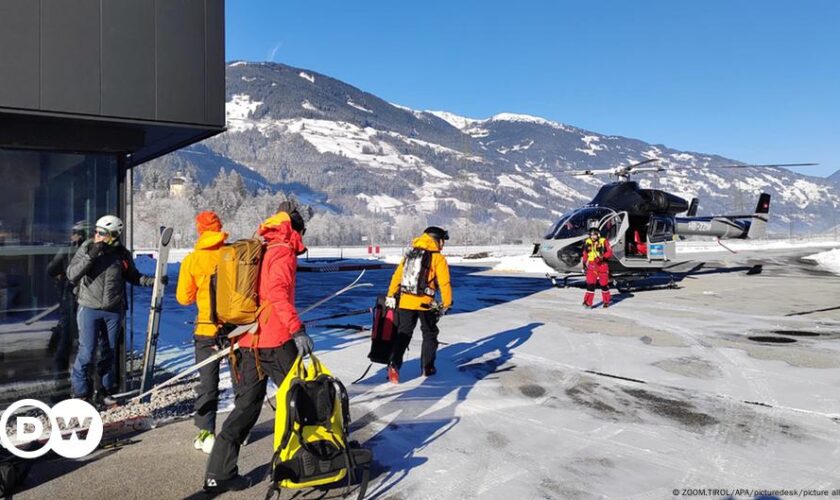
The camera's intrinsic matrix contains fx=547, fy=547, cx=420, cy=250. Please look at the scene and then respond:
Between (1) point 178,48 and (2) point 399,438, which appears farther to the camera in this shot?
(1) point 178,48

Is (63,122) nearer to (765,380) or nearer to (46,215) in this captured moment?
(46,215)

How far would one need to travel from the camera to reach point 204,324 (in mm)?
4578

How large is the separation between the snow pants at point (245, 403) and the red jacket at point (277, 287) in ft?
0.27

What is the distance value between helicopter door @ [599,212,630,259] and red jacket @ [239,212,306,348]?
14.2 metres

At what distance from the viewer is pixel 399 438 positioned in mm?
4770

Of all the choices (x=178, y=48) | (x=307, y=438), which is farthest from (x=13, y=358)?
(x=307, y=438)

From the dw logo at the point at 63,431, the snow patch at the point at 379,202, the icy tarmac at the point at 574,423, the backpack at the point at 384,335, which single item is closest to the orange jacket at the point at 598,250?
the icy tarmac at the point at 574,423

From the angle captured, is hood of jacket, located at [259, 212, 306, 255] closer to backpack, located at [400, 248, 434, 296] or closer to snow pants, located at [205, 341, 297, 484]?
snow pants, located at [205, 341, 297, 484]

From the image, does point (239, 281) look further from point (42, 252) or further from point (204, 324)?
point (42, 252)

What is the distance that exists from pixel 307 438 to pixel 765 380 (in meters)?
5.98

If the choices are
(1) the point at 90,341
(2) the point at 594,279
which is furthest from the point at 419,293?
(2) the point at 594,279

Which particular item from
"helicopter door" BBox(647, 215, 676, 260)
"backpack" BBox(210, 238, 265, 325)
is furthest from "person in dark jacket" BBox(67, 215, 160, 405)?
"helicopter door" BBox(647, 215, 676, 260)

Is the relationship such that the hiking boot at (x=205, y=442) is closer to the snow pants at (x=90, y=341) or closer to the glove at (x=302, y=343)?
the glove at (x=302, y=343)

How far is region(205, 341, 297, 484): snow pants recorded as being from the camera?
3.69m
